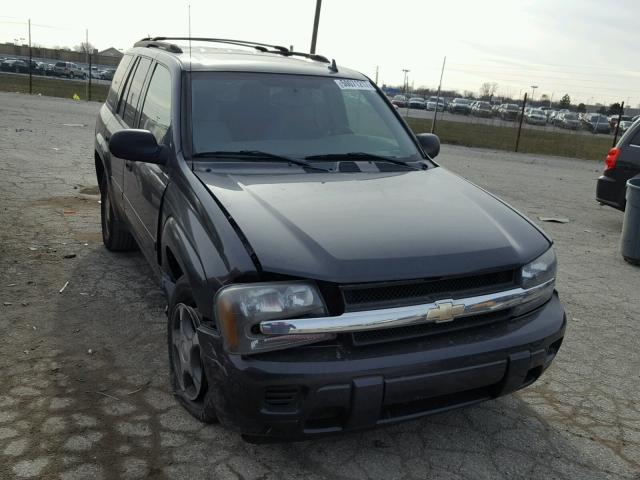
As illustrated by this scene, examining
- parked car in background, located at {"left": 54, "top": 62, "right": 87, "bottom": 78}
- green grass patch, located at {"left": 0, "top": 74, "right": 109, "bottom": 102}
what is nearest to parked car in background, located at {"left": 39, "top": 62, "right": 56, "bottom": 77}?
parked car in background, located at {"left": 54, "top": 62, "right": 87, "bottom": 78}

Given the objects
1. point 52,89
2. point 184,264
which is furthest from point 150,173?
point 52,89

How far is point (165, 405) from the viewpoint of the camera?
324cm

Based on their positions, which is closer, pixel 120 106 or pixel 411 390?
pixel 411 390

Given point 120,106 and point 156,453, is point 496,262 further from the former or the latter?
point 120,106

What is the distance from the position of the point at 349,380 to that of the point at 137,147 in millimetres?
1844

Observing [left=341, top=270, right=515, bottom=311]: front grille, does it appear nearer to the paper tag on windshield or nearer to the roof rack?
the paper tag on windshield

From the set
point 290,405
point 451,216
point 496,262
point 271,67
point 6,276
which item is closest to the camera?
point 290,405

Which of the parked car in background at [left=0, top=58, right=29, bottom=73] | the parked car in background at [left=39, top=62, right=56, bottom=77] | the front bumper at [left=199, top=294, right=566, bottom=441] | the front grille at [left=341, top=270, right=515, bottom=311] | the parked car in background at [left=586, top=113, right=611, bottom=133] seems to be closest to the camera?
the front bumper at [left=199, top=294, right=566, bottom=441]

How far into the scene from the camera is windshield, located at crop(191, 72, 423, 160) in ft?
11.7

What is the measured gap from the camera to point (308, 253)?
2.48m

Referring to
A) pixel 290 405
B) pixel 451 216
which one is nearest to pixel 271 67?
Result: pixel 451 216

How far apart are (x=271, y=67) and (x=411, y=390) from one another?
244 cm

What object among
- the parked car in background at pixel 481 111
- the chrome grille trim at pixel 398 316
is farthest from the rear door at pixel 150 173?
the parked car in background at pixel 481 111

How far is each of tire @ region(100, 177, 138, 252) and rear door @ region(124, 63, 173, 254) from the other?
101 centimetres
